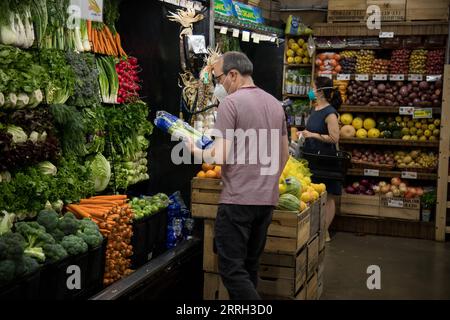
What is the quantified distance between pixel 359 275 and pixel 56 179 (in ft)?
10.9

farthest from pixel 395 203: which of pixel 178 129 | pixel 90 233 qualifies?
pixel 90 233

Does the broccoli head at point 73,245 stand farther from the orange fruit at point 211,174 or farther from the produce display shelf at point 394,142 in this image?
Result: the produce display shelf at point 394,142

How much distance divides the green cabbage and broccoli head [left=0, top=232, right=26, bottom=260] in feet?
4.85

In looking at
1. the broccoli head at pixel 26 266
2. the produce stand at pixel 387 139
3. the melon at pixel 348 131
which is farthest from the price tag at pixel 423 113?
the broccoli head at pixel 26 266

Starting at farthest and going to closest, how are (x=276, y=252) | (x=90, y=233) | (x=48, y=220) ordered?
(x=276, y=252) → (x=90, y=233) → (x=48, y=220)

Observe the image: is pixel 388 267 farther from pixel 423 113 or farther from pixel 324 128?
pixel 423 113

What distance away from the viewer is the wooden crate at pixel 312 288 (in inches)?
185

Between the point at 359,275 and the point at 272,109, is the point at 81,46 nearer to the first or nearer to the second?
the point at 272,109

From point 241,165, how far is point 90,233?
1087mm

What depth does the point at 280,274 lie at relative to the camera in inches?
166

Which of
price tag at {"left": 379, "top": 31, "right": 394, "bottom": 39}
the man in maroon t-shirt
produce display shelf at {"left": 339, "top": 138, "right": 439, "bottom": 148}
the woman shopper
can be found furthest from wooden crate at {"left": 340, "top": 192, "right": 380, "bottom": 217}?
the man in maroon t-shirt

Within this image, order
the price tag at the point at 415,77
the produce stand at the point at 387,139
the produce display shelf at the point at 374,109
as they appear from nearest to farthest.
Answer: the produce stand at the point at 387,139
the price tag at the point at 415,77
the produce display shelf at the point at 374,109

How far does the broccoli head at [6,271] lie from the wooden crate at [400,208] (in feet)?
18.7
